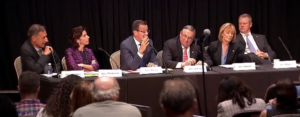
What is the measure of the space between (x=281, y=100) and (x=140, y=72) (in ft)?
7.06

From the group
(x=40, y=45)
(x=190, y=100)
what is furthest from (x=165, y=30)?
(x=190, y=100)

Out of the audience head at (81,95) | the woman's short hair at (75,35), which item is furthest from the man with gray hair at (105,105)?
the woman's short hair at (75,35)

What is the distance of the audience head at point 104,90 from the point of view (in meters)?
3.07

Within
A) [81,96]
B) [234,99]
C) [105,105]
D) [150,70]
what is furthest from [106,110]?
[150,70]

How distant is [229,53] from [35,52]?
2402 millimetres

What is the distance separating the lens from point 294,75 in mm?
5348

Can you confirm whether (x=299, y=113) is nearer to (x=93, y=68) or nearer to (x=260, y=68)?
(x=260, y=68)

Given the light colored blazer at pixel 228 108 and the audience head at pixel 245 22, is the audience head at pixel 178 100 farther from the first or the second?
the audience head at pixel 245 22

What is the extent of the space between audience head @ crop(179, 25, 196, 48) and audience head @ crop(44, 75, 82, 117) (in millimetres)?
2793

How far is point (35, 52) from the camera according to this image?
559 cm

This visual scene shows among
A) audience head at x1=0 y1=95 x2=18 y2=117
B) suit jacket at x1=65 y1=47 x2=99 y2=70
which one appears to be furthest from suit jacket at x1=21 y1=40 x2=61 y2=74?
audience head at x1=0 y1=95 x2=18 y2=117

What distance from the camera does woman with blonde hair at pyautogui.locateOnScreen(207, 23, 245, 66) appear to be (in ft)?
20.4

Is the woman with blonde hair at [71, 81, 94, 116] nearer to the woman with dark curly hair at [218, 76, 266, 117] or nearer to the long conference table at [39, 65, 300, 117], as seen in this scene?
the woman with dark curly hair at [218, 76, 266, 117]

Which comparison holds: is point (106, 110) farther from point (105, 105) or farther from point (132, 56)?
point (132, 56)
